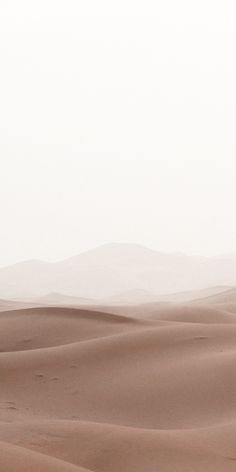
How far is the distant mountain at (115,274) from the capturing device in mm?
33219

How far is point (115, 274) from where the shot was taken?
124ft

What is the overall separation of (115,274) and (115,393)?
34.4 metres

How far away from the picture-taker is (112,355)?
13.3ft

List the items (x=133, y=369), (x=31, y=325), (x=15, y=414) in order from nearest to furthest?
1. (x=15, y=414)
2. (x=133, y=369)
3. (x=31, y=325)

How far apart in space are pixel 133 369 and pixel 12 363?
0.69 metres

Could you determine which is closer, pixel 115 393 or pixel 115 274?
pixel 115 393

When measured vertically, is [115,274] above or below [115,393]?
above

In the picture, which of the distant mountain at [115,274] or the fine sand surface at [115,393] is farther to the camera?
the distant mountain at [115,274]

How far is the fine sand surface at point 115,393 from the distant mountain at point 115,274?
22.3 metres

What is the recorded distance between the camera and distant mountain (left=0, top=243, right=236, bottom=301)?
33219mm

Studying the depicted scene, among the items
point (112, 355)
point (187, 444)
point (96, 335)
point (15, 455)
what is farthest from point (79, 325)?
point (15, 455)

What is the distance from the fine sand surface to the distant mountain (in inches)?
880

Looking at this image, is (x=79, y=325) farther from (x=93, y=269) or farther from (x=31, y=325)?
(x=93, y=269)

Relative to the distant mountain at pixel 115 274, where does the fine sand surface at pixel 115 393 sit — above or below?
below
